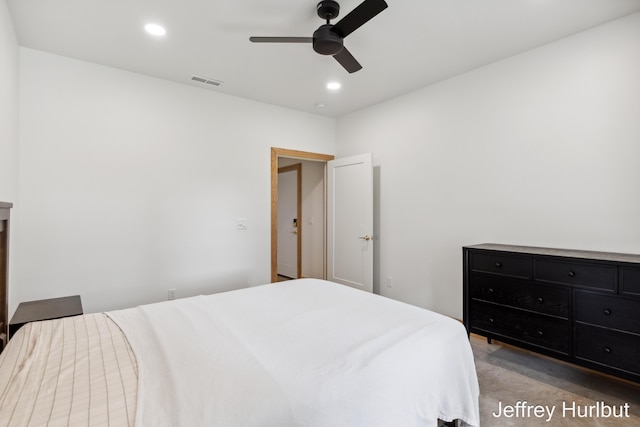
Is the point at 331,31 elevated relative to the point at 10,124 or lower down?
elevated

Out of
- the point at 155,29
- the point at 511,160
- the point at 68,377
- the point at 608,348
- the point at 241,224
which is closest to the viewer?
the point at 68,377

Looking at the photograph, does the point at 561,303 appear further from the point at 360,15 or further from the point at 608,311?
the point at 360,15

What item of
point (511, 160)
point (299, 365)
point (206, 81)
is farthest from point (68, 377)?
point (511, 160)

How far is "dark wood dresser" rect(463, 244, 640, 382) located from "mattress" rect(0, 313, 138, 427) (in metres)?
2.59

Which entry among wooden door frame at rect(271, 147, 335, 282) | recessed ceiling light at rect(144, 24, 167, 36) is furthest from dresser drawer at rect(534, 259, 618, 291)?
recessed ceiling light at rect(144, 24, 167, 36)

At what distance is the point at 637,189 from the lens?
91.7 inches

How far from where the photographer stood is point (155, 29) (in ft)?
8.15

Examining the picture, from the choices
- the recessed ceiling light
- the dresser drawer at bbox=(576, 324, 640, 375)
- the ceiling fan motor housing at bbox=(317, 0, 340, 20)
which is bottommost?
the dresser drawer at bbox=(576, 324, 640, 375)

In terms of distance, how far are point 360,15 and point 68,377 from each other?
90.3 inches

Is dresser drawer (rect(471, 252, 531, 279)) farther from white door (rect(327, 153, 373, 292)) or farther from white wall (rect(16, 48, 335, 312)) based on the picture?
white wall (rect(16, 48, 335, 312))

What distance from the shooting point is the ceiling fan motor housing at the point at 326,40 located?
2121 mm

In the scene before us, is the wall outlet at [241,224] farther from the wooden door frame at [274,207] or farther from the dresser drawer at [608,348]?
the dresser drawer at [608,348]

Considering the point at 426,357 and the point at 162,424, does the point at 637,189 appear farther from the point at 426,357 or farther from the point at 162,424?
the point at 162,424

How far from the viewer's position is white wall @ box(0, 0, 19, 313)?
6.84ft
